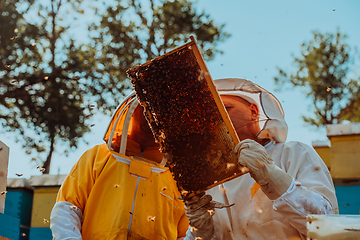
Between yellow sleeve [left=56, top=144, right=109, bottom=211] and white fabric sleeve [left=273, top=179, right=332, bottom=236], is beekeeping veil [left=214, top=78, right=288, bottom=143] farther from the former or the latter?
yellow sleeve [left=56, top=144, right=109, bottom=211]

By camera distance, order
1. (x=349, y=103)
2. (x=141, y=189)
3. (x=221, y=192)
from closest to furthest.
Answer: (x=221, y=192) → (x=141, y=189) → (x=349, y=103)

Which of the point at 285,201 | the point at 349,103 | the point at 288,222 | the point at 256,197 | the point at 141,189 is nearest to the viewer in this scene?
the point at 285,201

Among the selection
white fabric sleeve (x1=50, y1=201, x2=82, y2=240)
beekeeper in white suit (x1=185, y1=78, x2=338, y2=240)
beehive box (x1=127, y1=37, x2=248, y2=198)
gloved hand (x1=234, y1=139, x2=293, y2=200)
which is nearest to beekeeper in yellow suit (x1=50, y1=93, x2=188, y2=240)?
white fabric sleeve (x1=50, y1=201, x2=82, y2=240)

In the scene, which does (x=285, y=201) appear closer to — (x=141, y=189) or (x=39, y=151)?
(x=141, y=189)

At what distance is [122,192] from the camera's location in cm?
341

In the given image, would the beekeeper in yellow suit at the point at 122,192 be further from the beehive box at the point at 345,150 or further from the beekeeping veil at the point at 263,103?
the beehive box at the point at 345,150

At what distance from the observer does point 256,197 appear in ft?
8.82

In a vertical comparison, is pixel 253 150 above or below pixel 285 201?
above

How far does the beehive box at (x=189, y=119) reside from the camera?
251 centimetres

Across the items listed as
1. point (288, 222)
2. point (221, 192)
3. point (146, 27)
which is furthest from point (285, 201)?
point (146, 27)

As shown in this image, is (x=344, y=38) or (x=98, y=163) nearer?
(x=98, y=163)

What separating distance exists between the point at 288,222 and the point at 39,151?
43.1 ft

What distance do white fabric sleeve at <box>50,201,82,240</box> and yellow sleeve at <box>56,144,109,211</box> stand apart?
0.07m

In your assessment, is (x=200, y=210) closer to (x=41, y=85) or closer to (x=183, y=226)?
(x=183, y=226)
